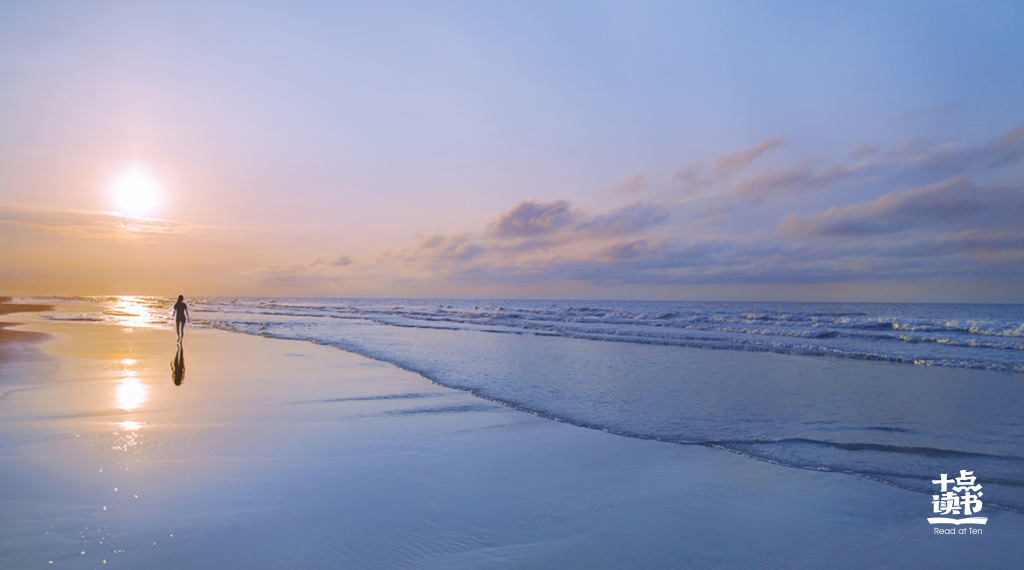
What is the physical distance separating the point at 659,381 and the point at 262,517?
950 cm

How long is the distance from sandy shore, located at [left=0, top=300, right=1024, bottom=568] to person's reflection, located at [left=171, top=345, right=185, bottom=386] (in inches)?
105

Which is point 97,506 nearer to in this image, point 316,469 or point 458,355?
point 316,469

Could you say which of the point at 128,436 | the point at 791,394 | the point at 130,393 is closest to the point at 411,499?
the point at 128,436

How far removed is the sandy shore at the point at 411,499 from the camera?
378 centimetres

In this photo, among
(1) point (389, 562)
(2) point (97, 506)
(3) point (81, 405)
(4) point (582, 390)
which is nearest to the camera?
(1) point (389, 562)

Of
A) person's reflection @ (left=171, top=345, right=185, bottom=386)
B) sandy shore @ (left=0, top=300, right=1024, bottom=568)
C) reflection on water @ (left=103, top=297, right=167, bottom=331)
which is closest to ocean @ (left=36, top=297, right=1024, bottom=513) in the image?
sandy shore @ (left=0, top=300, right=1024, bottom=568)

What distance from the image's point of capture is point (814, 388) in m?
11.2

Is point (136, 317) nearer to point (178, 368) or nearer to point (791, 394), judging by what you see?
point (178, 368)

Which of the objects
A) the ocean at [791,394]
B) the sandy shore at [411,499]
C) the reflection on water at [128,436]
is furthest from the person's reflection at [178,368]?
the ocean at [791,394]

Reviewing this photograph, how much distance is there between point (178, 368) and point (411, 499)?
1106 centimetres

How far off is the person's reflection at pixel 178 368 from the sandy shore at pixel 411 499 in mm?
2658

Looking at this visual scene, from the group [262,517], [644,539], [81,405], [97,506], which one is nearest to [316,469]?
[262,517]

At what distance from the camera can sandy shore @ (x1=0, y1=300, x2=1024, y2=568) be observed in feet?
12.4

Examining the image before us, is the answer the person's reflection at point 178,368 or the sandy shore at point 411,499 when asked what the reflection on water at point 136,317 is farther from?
the sandy shore at point 411,499
